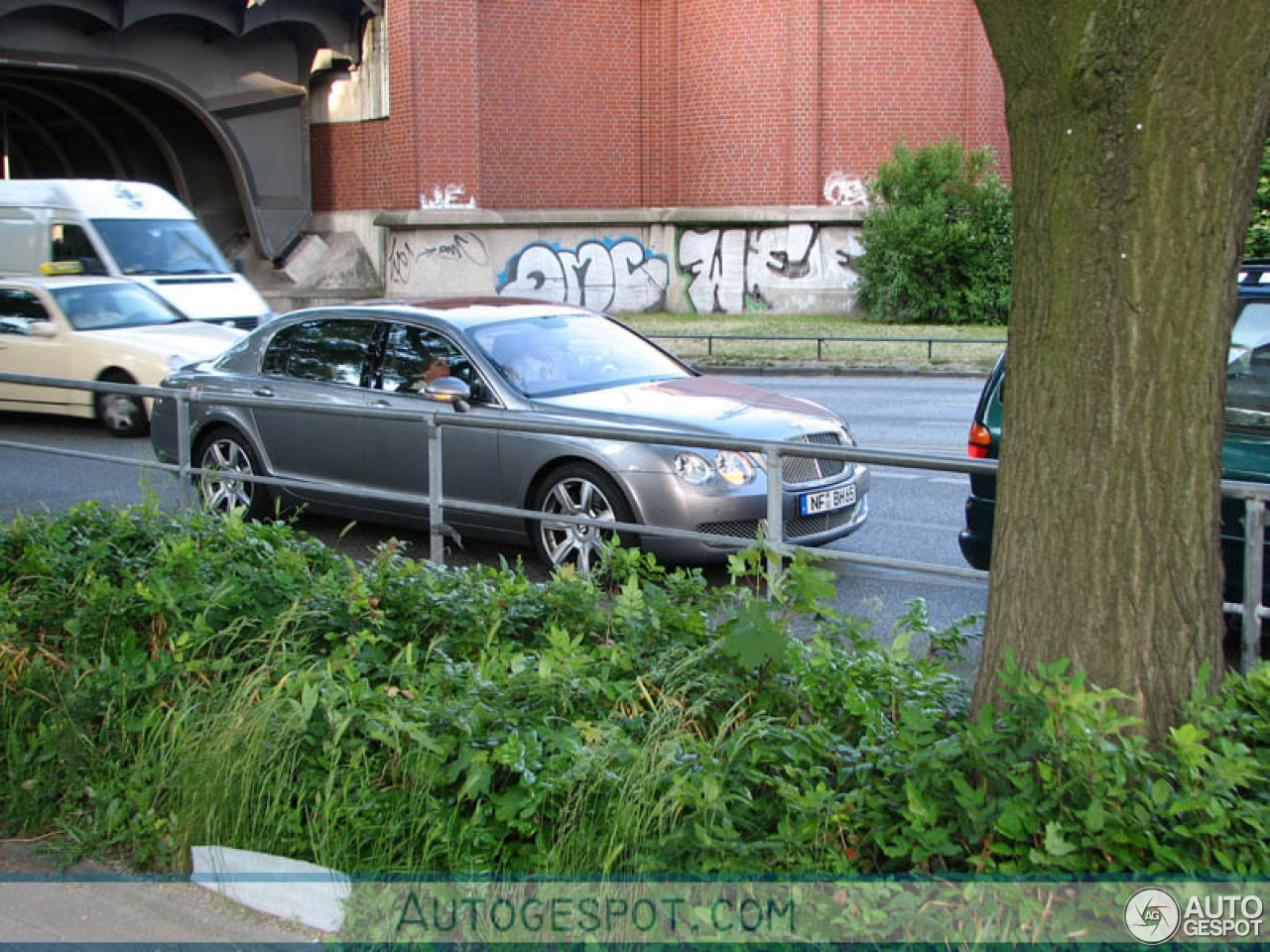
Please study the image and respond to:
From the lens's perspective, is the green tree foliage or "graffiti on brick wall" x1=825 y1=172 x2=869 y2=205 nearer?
the green tree foliage

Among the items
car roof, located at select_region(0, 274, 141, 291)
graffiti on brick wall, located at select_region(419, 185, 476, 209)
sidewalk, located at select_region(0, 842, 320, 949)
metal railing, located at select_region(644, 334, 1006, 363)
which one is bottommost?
sidewalk, located at select_region(0, 842, 320, 949)

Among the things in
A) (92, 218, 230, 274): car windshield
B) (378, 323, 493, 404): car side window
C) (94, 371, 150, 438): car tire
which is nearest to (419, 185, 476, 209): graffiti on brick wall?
(92, 218, 230, 274): car windshield

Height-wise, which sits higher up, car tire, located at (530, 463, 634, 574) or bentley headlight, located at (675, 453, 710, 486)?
bentley headlight, located at (675, 453, 710, 486)

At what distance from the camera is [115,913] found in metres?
4.03

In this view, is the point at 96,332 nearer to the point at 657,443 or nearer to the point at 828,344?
the point at 657,443

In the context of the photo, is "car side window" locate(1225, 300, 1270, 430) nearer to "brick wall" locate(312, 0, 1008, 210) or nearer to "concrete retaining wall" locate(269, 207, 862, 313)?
"concrete retaining wall" locate(269, 207, 862, 313)

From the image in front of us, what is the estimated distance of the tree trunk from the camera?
138 inches

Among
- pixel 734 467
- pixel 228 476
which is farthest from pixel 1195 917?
pixel 228 476

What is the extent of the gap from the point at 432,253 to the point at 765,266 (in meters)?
7.26

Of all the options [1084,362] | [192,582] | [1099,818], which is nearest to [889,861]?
[1099,818]

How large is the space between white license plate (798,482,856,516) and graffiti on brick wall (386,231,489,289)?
24847 millimetres

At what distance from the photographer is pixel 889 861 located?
11.7 ft

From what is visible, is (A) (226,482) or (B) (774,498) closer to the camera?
(B) (774,498)

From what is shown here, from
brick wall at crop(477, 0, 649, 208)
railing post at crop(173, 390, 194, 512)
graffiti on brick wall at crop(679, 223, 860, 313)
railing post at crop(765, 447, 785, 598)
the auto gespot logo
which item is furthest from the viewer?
brick wall at crop(477, 0, 649, 208)
